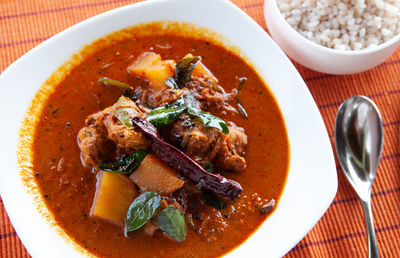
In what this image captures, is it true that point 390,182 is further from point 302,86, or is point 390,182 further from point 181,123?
point 181,123

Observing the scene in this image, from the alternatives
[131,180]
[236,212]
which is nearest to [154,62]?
[131,180]

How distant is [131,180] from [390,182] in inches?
100

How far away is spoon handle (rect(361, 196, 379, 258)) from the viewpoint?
12.6 ft

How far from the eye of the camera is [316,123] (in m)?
3.69

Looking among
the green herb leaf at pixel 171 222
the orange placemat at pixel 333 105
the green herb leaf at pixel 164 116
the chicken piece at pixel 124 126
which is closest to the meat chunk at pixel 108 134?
the chicken piece at pixel 124 126

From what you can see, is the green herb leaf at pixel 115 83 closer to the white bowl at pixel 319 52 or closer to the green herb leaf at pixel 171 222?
the green herb leaf at pixel 171 222

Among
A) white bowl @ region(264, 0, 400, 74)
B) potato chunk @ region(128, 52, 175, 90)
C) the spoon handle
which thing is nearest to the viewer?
the spoon handle

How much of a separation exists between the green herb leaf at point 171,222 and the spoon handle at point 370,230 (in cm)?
174

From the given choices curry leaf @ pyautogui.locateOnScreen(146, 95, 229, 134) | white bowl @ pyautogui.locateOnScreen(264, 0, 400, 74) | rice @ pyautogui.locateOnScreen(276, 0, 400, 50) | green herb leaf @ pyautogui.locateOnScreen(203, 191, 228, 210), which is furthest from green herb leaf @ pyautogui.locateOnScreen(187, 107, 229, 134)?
rice @ pyautogui.locateOnScreen(276, 0, 400, 50)

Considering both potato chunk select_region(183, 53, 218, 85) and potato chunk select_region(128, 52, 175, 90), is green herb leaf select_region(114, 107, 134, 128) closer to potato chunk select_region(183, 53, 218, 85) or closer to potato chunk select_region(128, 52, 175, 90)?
potato chunk select_region(128, 52, 175, 90)

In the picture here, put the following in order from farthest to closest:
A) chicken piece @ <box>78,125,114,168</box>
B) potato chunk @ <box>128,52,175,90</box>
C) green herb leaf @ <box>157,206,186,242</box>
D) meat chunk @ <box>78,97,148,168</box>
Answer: potato chunk @ <box>128,52,175,90</box> → chicken piece @ <box>78,125,114,168</box> → meat chunk @ <box>78,97,148,168</box> → green herb leaf @ <box>157,206,186,242</box>

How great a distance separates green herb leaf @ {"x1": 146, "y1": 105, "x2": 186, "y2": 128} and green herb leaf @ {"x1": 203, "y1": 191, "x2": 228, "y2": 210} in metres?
0.70

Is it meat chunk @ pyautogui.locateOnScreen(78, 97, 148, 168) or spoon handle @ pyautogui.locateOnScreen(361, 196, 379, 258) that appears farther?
spoon handle @ pyautogui.locateOnScreen(361, 196, 379, 258)

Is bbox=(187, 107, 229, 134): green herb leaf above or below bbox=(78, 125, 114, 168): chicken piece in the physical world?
above
